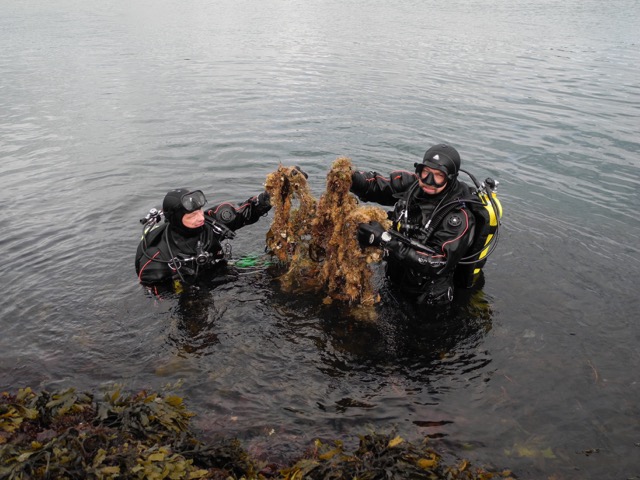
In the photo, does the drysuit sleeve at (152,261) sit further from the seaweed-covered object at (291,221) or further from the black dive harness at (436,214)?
the black dive harness at (436,214)

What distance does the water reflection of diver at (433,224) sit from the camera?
613 cm

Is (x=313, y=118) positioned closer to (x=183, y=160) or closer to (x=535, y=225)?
(x=183, y=160)

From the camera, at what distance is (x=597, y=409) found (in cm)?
557

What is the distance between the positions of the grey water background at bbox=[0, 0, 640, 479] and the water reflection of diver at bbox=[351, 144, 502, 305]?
1.79 ft

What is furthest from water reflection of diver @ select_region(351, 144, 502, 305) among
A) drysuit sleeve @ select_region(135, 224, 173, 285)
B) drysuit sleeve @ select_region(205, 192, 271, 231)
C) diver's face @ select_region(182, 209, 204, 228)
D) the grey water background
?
drysuit sleeve @ select_region(135, 224, 173, 285)

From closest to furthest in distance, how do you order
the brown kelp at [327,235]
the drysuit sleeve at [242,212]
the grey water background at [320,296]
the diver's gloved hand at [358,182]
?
the grey water background at [320,296] < the brown kelp at [327,235] < the diver's gloved hand at [358,182] < the drysuit sleeve at [242,212]

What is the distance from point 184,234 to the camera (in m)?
6.86

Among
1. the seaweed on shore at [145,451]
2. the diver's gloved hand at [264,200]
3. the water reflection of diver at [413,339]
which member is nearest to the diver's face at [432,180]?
the water reflection of diver at [413,339]

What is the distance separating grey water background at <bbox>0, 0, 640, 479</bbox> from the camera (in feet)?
18.0

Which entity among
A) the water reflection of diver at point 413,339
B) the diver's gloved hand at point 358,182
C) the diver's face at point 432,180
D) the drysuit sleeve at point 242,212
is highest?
the diver's face at point 432,180

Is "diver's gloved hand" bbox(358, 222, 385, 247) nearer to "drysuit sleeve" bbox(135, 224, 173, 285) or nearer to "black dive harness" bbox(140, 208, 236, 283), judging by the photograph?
"black dive harness" bbox(140, 208, 236, 283)

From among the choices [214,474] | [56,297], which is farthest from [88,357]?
[214,474]

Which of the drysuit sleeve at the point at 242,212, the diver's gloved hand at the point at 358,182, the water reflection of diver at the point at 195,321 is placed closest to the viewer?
the water reflection of diver at the point at 195,321

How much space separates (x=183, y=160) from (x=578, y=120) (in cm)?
1274
